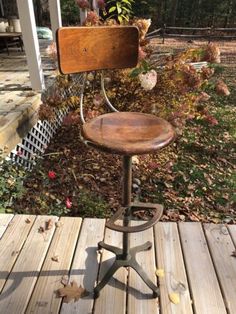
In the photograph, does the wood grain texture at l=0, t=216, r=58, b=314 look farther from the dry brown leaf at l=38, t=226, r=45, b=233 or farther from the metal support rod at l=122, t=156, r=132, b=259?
the metal support rod at l=122, t=156, r=132, b=259

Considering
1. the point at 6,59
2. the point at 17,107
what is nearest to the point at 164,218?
the point at 17,107

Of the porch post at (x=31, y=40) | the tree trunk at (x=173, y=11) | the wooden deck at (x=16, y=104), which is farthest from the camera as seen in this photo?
the tree trunk at (x=173, y=11)

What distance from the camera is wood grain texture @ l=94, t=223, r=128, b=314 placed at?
151cm

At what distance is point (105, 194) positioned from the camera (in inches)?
108

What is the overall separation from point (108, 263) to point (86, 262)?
0.43 feet

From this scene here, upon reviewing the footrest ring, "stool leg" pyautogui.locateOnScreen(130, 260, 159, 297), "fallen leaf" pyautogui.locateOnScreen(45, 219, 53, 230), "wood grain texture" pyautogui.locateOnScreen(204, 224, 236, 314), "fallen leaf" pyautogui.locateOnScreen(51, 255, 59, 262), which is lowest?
"wood grain texture" pyautogui.locateOnScreen(204, 224, 236, 314)

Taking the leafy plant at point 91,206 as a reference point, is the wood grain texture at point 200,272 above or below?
above

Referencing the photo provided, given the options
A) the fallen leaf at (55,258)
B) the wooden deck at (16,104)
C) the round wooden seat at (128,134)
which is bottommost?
the fallen leaf at (55,258)

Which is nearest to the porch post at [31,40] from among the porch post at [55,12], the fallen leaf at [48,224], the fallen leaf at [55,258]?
the porch post at [55,12]

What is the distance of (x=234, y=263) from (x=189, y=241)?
0.30 m

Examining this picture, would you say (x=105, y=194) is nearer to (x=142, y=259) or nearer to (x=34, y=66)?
(x=142, y=259)

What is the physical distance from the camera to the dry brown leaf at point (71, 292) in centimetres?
156

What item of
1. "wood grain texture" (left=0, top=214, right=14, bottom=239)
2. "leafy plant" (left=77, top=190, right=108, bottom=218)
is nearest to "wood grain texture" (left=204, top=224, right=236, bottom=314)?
"leafy plant" (left=77, top=190, right=108, bottom=218)

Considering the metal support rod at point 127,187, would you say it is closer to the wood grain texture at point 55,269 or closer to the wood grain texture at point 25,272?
the wood grain texture at point 55,269
